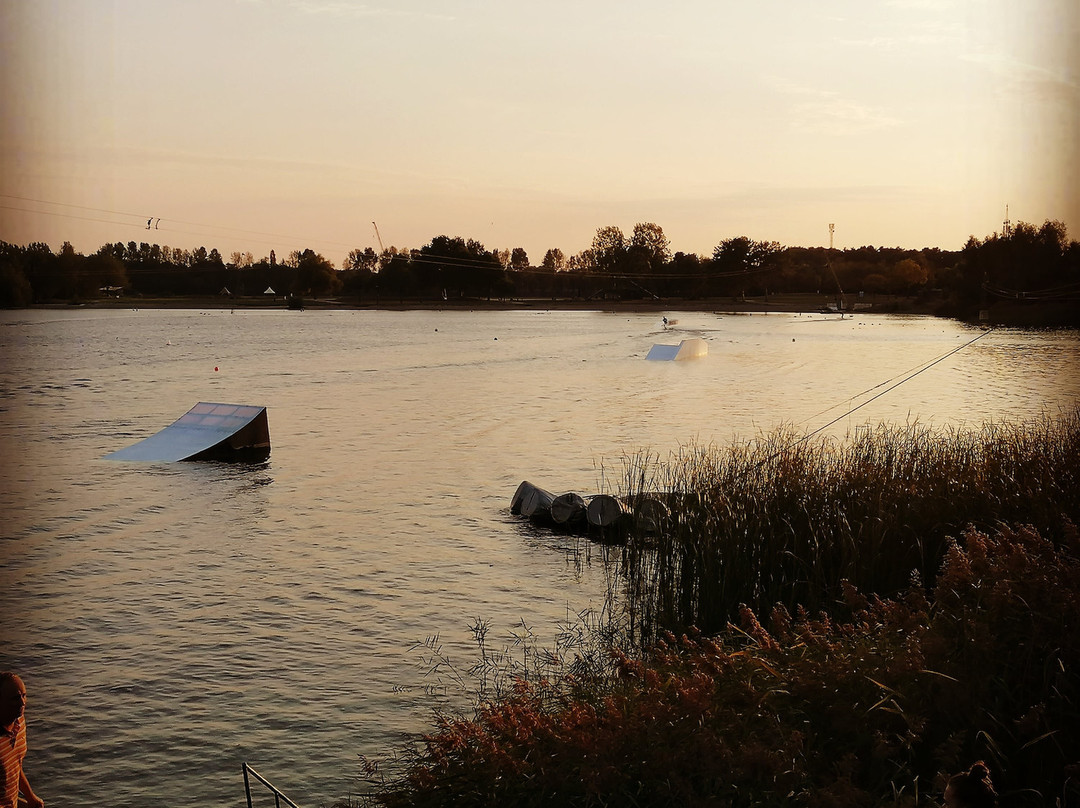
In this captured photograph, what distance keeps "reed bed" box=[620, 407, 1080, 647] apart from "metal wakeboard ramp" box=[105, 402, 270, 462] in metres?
19.4

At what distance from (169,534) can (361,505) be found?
16.2ft

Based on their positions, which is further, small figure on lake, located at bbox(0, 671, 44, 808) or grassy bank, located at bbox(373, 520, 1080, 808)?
grassy bank, located at bbox(373, 520, 1080, 808)

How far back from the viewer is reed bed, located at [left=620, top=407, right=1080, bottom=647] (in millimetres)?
13477

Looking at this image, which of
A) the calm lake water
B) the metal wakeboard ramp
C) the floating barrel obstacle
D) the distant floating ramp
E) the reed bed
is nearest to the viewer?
the calm lake water

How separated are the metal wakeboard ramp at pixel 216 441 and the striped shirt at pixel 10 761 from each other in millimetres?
25841

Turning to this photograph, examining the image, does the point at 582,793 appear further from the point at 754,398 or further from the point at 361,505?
the point at 754,398

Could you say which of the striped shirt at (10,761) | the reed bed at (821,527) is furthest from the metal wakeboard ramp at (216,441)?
the striped shirt at (10,761)

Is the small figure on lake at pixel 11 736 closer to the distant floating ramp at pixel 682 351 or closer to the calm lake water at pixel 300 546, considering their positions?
the calm lake water at pixel 300 546

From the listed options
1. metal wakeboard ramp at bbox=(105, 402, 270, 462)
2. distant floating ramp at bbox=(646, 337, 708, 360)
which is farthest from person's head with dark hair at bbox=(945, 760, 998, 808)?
distant floating ramp at bbox=(646, 337, 708, 360)

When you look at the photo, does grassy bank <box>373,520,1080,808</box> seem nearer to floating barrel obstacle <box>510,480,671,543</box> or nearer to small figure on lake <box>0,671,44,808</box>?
small figure on lake <box>0,671,44,808</box>

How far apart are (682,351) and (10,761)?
79584mm

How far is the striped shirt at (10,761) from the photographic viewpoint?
6957 mm

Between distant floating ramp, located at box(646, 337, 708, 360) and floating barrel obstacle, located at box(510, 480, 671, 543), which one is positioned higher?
distant floating ramp, located at box(646, 337, 708, 360)

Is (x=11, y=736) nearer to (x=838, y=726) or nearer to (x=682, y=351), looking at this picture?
(x=838, y=726)
